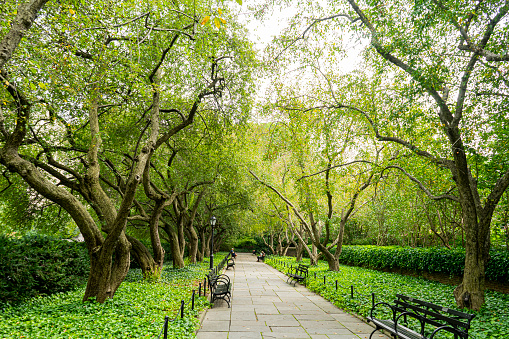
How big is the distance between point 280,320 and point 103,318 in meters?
4.09

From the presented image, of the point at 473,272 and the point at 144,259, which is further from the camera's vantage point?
the point at 144,259

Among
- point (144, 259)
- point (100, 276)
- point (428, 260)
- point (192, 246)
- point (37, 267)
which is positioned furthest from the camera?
point (192, 246)

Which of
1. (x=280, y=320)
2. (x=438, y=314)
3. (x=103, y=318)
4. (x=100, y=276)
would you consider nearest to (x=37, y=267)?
(x=100, y=276)

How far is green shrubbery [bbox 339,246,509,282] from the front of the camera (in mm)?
10586

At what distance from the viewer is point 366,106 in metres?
10.0

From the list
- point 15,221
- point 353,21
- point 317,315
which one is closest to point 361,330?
point 317,315

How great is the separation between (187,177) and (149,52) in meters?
7.70

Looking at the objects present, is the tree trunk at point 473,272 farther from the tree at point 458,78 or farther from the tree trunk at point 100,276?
the tree trunk at point 100,276

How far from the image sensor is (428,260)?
14.5 m

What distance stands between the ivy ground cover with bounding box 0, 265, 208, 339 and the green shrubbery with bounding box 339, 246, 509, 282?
1063 cm

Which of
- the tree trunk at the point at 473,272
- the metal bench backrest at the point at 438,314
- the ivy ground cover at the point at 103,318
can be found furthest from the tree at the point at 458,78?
the ivy ground cover at the point at 103,318

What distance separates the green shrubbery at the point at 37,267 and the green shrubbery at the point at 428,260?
1579 centimetres

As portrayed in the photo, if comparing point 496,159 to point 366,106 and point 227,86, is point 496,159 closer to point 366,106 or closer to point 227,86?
point 366,106

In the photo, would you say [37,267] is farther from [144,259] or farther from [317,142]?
[317,142]
